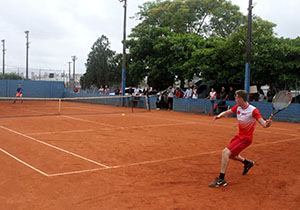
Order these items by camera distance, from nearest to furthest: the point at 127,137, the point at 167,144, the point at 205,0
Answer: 1. the point at 167,144
2. the point at 127,137
3. the point at 205,0

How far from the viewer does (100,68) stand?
55406 mm

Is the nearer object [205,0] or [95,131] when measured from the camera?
[95,131]

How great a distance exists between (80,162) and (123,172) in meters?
1.18

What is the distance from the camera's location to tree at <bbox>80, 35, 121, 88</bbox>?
54.6 meters

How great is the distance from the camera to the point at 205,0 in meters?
31.5

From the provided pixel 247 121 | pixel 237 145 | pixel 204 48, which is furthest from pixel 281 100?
pixel 204 48

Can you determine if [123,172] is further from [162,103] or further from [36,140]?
[162,103]

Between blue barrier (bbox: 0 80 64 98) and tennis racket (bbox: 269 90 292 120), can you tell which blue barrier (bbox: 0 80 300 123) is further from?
tennis racket (bbox: 269 90 292 120)

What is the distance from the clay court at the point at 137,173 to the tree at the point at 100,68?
44988 millimetres

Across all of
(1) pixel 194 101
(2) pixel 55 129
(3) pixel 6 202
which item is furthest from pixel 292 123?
(3) pixel 6 202

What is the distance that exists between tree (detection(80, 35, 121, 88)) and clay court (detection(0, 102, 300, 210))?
4499cm

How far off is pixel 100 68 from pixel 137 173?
167 ft

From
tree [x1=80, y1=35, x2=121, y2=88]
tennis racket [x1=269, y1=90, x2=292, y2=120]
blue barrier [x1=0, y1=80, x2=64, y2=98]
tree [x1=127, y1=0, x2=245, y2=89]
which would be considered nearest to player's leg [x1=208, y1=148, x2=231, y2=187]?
tennis racket [x1=269, y1=90, x2=292, y2=120]

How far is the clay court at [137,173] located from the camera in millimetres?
4469
